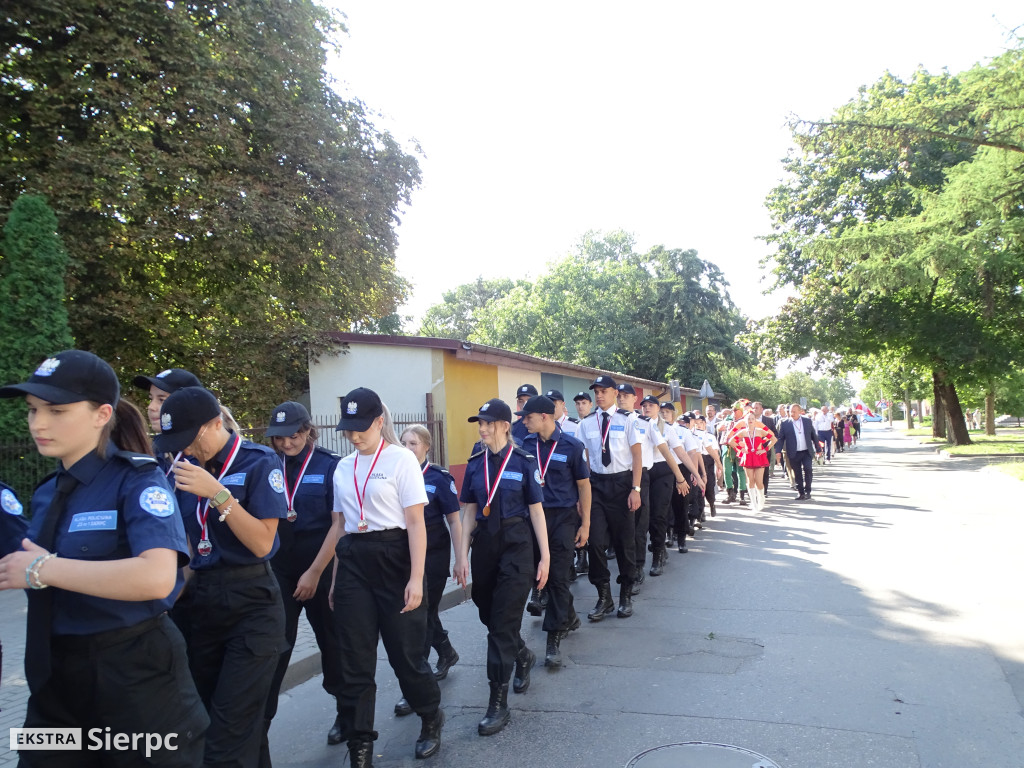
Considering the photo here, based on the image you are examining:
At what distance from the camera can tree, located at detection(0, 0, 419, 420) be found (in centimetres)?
1316

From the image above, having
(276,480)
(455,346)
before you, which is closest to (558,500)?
(276,480)

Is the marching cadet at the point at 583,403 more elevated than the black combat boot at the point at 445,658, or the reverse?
the marching cadet at the point at 583,403

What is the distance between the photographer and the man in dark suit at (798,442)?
→ 15367 mm

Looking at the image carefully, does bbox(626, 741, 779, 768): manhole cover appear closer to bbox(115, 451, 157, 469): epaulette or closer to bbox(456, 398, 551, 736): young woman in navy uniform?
bbox(456, 398, 551, 736): young woman in navy uniform

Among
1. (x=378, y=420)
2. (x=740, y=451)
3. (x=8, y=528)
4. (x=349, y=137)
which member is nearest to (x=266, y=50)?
(x=349, y=137)

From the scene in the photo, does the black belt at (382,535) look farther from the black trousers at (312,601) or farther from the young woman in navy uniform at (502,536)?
the young woman in navy uniform at (502,536)

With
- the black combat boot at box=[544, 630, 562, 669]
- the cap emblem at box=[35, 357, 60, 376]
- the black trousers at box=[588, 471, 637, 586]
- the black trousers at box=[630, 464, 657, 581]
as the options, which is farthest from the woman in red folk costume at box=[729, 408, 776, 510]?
the cap emblem at box=[35, 357, 60, 376]

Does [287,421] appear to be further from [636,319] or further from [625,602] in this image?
[636,319]

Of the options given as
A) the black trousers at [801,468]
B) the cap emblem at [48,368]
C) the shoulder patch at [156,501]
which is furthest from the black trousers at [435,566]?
the black trousers at [801,468]

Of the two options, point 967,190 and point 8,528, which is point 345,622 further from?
point 967,190

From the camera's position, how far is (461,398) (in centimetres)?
1612

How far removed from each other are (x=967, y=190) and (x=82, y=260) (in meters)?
17.8

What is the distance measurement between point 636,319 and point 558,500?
41.4 metres

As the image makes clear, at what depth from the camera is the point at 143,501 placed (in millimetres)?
2326
